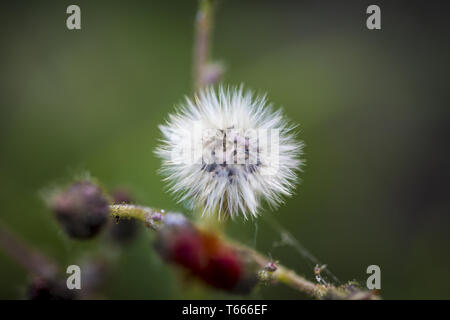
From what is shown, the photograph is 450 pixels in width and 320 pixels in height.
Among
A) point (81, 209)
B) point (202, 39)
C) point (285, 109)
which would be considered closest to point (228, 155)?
point (81, 209)

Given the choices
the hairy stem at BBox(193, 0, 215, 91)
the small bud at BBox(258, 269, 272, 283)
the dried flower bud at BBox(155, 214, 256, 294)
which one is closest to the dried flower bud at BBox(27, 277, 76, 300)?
the dried flower bud at BBox(155, 214, 256, 294)

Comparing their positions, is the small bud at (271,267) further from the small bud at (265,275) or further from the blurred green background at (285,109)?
the blurred green background at (285,109)

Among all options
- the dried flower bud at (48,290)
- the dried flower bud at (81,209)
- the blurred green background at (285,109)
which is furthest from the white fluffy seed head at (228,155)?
the blurred green background at (285,109)

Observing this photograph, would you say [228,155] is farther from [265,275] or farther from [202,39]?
[202,39]

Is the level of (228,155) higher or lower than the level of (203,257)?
higher

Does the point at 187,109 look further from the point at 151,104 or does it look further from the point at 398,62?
the point at 398,62
